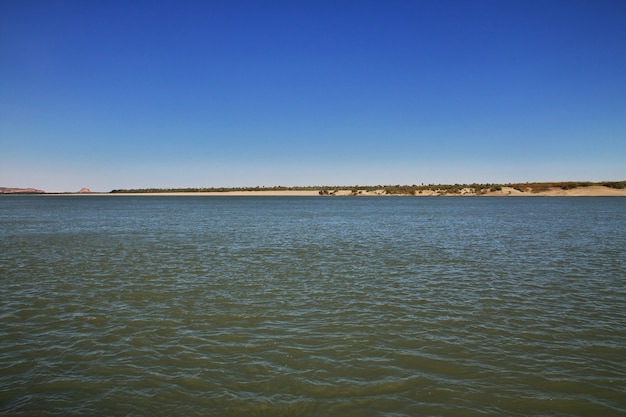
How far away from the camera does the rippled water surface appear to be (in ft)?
21.4

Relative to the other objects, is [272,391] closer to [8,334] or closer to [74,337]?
[74,337]

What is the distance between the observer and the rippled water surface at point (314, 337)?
6.51 m

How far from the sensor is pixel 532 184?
146 metres

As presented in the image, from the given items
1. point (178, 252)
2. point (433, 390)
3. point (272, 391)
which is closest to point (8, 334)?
point (272, 391)

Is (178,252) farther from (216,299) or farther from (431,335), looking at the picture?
(431,335)

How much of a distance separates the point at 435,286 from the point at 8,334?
12969 millimetres

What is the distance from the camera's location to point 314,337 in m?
9.16

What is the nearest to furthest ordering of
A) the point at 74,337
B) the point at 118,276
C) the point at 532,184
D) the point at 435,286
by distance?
the point at 74,337, the point at 435,286, the point at 118,276, the point at 532,184

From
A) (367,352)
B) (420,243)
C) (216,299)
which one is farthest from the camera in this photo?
(420,243)

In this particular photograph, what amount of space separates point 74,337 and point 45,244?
66.8 feet

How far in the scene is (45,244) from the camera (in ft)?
83.6

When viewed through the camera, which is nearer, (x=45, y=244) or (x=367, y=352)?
(x=367, y=352)

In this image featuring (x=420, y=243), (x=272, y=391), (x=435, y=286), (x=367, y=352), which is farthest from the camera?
(x=420, y=243)

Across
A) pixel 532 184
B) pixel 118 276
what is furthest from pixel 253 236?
pixel 532 184
